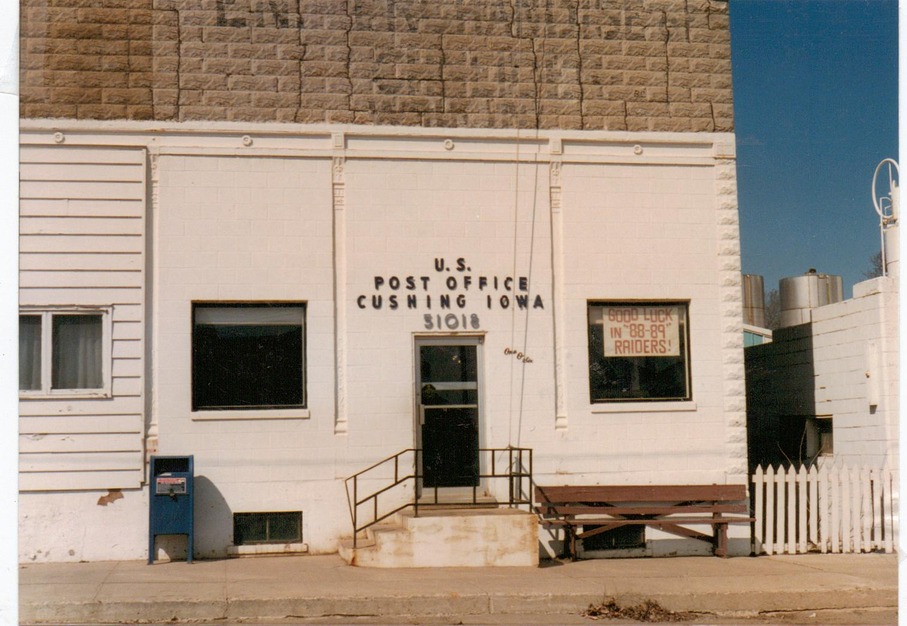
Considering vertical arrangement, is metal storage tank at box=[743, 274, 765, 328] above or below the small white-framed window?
above

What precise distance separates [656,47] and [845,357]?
16.1 feet

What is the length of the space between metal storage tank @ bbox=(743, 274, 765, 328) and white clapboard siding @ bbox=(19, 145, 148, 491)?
17.8m

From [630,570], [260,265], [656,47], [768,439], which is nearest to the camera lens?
[630,570]

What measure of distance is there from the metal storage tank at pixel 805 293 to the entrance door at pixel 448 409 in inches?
318

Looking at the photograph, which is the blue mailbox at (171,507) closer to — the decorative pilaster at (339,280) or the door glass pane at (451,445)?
the decorative pilaster at (339,280)

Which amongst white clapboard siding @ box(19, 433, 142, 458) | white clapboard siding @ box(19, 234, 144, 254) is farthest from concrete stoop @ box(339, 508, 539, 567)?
white clapboard siding @ box(19, 234, 144, 254)

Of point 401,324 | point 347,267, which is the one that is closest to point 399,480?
point 401,324

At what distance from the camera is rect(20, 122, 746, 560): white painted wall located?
1238 cm

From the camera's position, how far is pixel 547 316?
13008mm

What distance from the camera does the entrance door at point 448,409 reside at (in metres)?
12.8

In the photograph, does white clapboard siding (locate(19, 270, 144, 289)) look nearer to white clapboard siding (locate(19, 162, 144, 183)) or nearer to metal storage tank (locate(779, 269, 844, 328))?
white clapboard siding (locate(19, 162, 144, 183))

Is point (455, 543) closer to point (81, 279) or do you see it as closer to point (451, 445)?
point (451, 445)

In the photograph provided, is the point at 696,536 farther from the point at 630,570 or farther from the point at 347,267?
the point at 347,267

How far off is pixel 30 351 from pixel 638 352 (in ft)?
24.3
